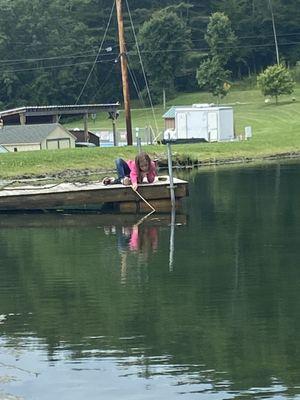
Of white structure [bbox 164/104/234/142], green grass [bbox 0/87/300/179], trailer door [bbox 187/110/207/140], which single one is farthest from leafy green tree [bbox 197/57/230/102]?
trailer door [bbox 187/110/207/140]

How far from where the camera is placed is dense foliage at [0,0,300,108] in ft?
359

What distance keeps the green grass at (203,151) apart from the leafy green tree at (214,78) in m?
9.26

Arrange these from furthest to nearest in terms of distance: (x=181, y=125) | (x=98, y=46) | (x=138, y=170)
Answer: (x=98, y=46), (x=181, y=125), (x=138, y=170)

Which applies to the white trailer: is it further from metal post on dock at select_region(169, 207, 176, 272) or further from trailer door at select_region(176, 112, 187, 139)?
metal post on dock at select_region(169, 207, 176, 272)

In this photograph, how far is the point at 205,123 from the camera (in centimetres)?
7419

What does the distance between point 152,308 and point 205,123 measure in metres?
57.1

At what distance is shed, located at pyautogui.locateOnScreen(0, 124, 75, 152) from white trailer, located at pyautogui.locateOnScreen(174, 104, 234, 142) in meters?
11.1

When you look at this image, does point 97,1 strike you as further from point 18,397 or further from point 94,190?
point 18,397

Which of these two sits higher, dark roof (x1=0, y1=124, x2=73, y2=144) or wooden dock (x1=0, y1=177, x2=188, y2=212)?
wooden dock (x1=0, y1=177, x2=188, y2=212)

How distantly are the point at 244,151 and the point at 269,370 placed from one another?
1973 inches

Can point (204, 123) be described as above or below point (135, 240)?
below

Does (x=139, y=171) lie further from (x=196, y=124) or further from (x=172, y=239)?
(x=196, y=124)

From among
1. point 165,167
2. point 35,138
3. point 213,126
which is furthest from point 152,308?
point 213,126

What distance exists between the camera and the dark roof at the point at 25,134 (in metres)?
63.8
